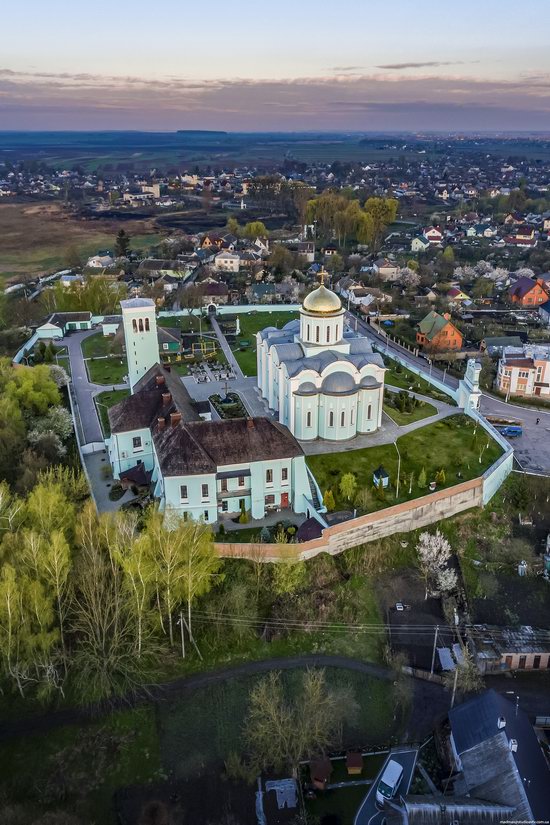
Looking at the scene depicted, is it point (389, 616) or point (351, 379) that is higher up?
point (351, 379)

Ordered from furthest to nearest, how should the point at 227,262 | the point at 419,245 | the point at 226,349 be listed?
the point at 419,245 → the point at 227,262 → the point at 226,349

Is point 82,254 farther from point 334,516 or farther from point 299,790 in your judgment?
point 299,790

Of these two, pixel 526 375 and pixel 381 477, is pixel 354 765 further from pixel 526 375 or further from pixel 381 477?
pixel 526 375

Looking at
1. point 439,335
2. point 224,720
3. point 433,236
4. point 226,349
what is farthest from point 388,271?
point 224,720

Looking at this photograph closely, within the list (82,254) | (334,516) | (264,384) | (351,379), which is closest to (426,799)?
(334,516)

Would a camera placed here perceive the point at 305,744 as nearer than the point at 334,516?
Yes

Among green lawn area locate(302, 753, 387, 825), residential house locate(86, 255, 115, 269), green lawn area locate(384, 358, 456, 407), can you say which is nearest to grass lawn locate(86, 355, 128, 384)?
green lawn area locate(384, 358, 456, 407)
